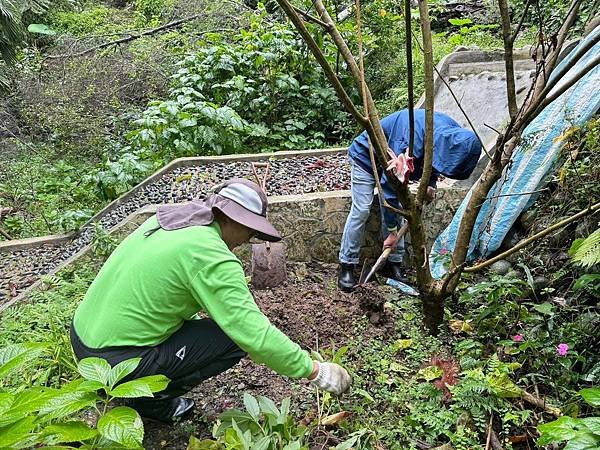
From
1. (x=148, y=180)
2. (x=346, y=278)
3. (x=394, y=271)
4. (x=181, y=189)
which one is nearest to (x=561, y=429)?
(x=346, y=278)

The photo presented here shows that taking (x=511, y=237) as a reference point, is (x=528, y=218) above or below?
above

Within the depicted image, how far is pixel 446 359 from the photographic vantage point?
10.2 feet

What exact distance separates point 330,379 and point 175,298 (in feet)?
2.45

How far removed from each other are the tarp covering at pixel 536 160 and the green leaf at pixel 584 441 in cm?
197

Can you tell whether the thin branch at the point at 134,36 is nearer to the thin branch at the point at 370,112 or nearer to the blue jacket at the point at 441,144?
the blue jacket at the point at 441,144

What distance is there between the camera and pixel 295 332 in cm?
353

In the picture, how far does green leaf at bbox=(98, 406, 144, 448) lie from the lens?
1487mm

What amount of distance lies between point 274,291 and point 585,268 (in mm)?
2051

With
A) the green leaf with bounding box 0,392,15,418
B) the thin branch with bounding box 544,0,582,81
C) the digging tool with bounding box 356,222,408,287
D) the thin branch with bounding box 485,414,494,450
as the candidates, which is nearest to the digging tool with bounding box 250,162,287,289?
the digging tool with bounding box 356,222,408,287

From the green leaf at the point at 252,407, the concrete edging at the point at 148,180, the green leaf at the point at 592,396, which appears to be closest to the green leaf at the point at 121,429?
the green leaf at the point at 252,407

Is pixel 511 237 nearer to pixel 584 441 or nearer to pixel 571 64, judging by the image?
pixel 571 64

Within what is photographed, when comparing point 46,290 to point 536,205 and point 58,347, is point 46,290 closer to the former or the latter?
point 58,347

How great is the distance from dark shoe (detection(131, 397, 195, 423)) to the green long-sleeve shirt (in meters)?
0.41

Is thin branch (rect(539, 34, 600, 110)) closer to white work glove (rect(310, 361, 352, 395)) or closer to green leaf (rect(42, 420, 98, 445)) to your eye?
white work glove (rect(310, 361, 352, 395))
